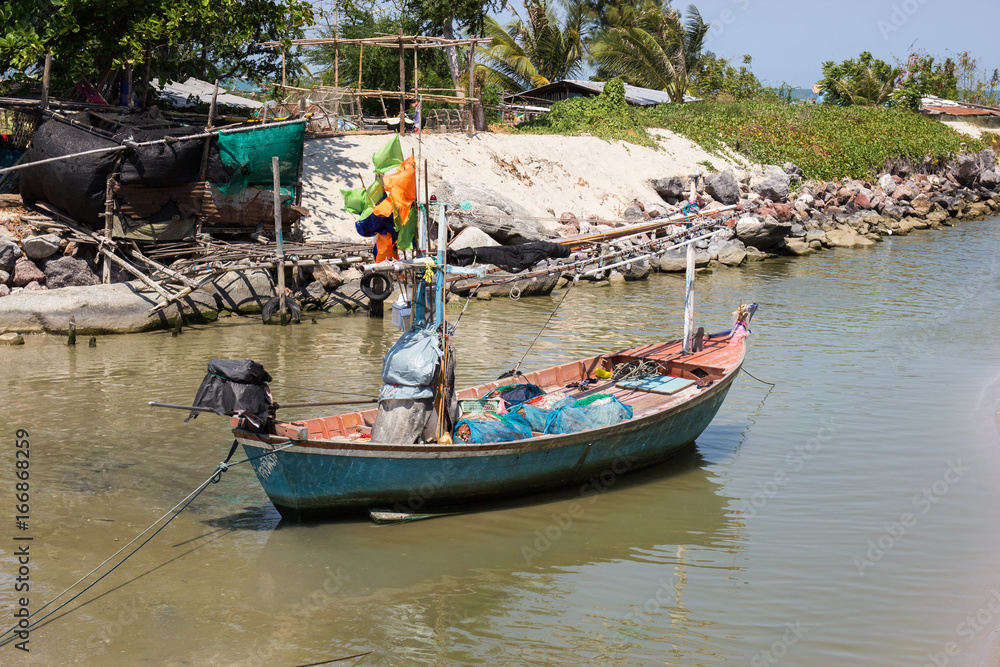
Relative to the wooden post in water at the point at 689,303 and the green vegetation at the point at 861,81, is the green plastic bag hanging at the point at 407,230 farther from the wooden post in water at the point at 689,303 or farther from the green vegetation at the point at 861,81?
the green vegetation at the point at 861,81

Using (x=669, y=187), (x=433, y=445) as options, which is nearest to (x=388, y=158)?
(x=433, y=445)

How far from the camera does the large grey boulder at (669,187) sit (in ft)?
93.8

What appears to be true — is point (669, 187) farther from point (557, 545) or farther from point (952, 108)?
point (952, 108)

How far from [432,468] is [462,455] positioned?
296 millimetres

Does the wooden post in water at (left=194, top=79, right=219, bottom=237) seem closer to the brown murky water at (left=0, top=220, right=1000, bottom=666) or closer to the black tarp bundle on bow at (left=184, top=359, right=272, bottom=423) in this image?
the brown murky water at (left=0, top=220, right=1000, bottom=666)

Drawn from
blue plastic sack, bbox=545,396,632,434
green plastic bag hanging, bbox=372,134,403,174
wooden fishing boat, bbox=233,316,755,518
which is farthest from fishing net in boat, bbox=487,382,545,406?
green plastic bag hanging, bbox=372,134,403,174

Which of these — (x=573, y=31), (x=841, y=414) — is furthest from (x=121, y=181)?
(x=573, y=31)

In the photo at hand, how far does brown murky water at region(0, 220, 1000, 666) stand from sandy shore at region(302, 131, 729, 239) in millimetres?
9656

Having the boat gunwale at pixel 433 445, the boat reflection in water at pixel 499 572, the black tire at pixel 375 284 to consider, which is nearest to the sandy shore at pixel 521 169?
the black tire at pixel 375 284

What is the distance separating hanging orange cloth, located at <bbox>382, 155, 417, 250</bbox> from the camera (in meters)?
8.17

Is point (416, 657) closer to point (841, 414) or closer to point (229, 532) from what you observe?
point (229, 532)

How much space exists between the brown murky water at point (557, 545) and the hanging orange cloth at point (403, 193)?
279 centimetres

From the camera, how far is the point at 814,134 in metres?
37.6

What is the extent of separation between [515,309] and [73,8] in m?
10.8
